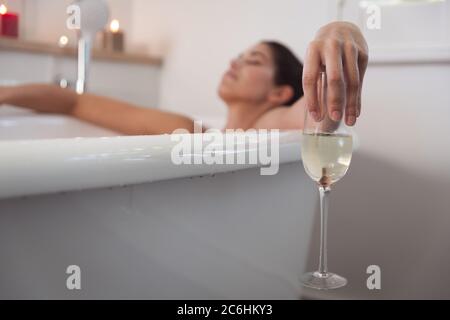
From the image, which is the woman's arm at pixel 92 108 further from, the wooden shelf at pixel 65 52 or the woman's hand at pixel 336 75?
the woman's hand at pixel 336 75

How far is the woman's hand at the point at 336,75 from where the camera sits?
595 millimetres

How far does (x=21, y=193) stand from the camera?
0.48 meters

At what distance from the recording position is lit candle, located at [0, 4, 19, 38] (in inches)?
72.5

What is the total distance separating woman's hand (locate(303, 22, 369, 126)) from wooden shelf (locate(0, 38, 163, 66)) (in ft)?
4.81

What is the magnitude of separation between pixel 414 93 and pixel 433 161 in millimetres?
173

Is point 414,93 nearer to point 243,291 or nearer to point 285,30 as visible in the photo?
point 285,30

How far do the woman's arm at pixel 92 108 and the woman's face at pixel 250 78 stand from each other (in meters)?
0.17

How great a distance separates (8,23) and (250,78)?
3.10ft

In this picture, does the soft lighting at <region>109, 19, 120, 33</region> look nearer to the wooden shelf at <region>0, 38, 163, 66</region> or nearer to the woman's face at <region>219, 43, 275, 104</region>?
the wooden shelf at <region>0, 38, 163, 66</region>

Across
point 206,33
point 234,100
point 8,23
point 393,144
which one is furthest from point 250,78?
point 8,23

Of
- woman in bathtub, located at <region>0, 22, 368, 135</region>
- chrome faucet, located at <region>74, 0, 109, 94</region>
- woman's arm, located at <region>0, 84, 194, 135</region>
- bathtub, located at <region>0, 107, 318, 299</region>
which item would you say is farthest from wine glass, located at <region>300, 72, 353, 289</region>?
chrome faucet, located at <region>74, 0, 109, 94</region>

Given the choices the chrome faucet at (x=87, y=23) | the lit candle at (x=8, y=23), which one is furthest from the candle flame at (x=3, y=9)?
the chrome faucet at (x=87, y=23)

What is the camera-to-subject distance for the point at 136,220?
2.14 ft

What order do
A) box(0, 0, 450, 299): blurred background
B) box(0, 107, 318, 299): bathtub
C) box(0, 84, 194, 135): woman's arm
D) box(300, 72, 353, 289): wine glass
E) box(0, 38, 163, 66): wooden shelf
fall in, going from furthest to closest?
box(0, 38, 163, 66): wooden shelf
box(0, 84, 194, 135): woman's arm
box(0, 0, 450, 299): blurred background
box(300, 72, 353, 289): wine glass
box(0, 107, 318, 299): bathtub
